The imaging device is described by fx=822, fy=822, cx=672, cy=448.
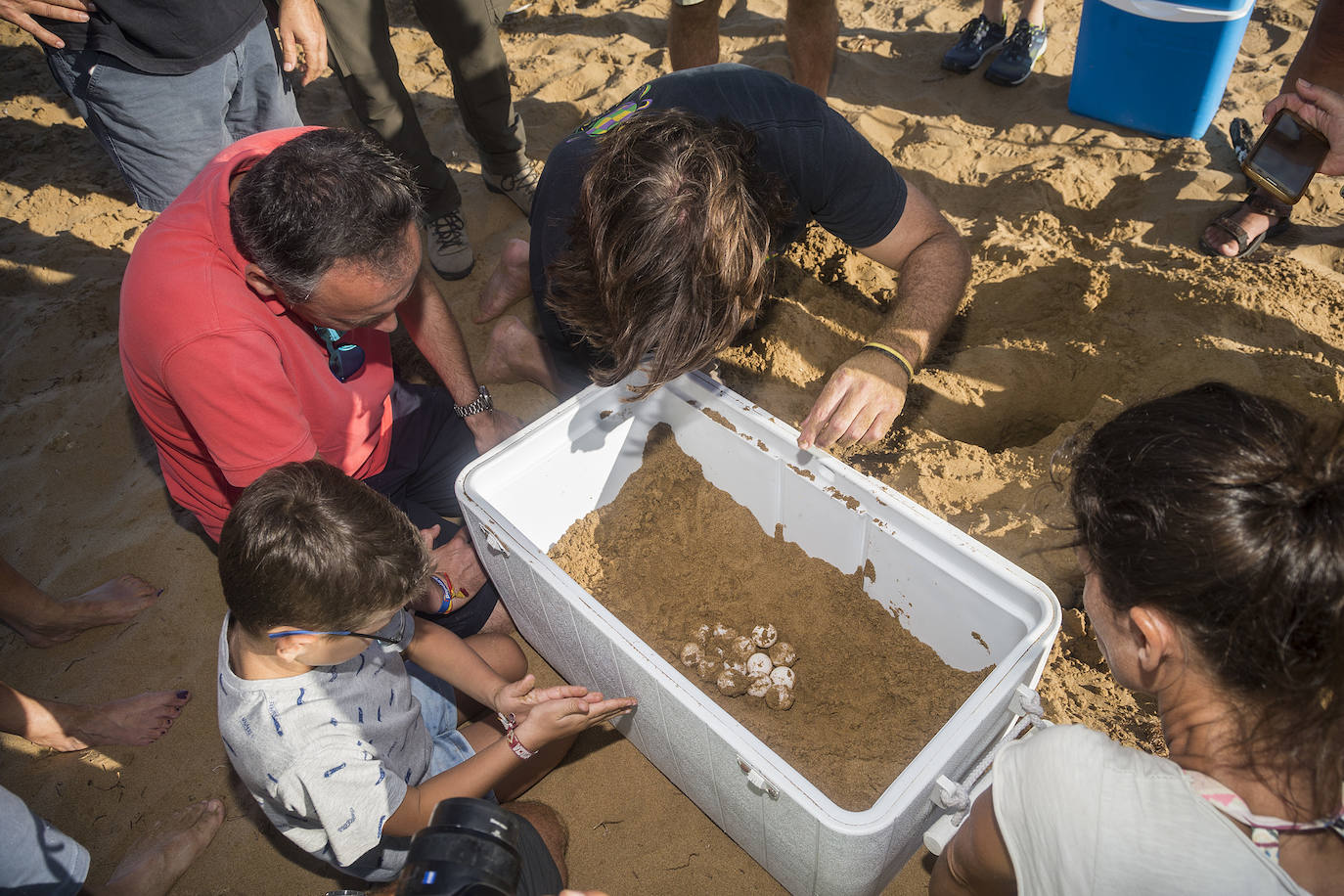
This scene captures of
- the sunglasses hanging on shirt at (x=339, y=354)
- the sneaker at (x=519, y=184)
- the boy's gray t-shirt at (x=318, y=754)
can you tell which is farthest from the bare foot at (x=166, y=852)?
the sneaker at (x=519, y=184)

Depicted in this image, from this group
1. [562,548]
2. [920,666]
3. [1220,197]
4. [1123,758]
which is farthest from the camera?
[1220,197]

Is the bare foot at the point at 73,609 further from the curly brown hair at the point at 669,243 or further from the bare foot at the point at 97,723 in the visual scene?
the curly brown hair at the point at 669,243

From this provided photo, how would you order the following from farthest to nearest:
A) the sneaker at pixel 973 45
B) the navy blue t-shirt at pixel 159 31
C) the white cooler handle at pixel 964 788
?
the sneaker at pixel 973 45 → the navy blue t-shirt at pixel 159 31 → the white cooler handle at pixel 964 788

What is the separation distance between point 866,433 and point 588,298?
2.07 feet

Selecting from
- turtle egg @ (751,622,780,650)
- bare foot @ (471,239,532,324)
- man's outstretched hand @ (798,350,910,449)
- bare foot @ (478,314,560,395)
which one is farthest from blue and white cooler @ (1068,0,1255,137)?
turtle egg @ (751,622,780,650)

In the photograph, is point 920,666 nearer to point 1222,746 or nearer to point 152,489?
point 1222,746

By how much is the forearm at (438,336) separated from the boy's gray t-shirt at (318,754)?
3.13 feet

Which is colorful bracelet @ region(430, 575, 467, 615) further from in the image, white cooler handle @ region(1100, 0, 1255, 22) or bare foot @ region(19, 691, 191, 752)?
white cooler handle @ region(1100, 0, 1255, 22)

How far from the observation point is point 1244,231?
2.58m

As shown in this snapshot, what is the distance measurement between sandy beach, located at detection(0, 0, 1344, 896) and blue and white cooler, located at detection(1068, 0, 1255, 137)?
0.09 meters

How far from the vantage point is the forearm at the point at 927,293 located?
187 cm

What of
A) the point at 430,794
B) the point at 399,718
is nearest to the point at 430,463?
the point at 399,718

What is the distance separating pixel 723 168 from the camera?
5.03 feet

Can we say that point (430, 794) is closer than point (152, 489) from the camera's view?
Yes
